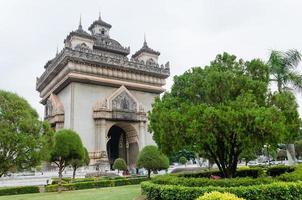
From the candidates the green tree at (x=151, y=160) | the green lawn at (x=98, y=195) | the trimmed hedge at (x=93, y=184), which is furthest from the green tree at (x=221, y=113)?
the green tree at (x=151, y=160)

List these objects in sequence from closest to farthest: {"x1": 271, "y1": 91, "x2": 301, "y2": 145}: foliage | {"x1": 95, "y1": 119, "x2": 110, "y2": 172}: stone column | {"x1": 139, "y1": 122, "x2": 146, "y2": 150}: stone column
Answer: {"x1": 271, "y1": 91, "x2": 301, "y2": 145}: foliage, {"x1": 95, "y1": 119, "x2": 110, "y2": 172}: stone column, {"x1": 139, "y1": 122, "x2": 146, "y2": 150}: stone column

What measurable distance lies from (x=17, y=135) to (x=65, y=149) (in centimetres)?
685

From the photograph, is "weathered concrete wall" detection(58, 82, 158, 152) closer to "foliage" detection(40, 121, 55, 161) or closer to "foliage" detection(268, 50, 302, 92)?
"foliage" detection(40, 121, 55, 161)

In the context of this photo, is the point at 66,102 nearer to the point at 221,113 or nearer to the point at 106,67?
the point at 106,67

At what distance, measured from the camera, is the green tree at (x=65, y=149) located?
2598 cm

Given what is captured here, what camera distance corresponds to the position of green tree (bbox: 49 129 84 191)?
26.0 meters

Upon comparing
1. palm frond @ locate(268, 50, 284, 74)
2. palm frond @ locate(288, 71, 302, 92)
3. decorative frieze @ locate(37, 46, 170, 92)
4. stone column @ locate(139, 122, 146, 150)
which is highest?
decorative frieze @ locate(37, 46, 170, 92)

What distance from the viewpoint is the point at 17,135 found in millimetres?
19578

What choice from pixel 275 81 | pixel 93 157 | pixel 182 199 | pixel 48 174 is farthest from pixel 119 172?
pixel 182 199

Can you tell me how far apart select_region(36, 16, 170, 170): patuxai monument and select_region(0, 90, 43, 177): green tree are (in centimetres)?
1522

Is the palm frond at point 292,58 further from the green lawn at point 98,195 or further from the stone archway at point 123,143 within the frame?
the stone archway at point 123,143

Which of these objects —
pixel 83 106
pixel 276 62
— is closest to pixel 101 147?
pixel 83 106

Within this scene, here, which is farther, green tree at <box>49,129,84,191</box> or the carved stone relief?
the carved stone relief

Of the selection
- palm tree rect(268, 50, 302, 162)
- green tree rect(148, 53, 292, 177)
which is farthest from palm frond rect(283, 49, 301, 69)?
green tree rect(148, 53, 292, 177)
